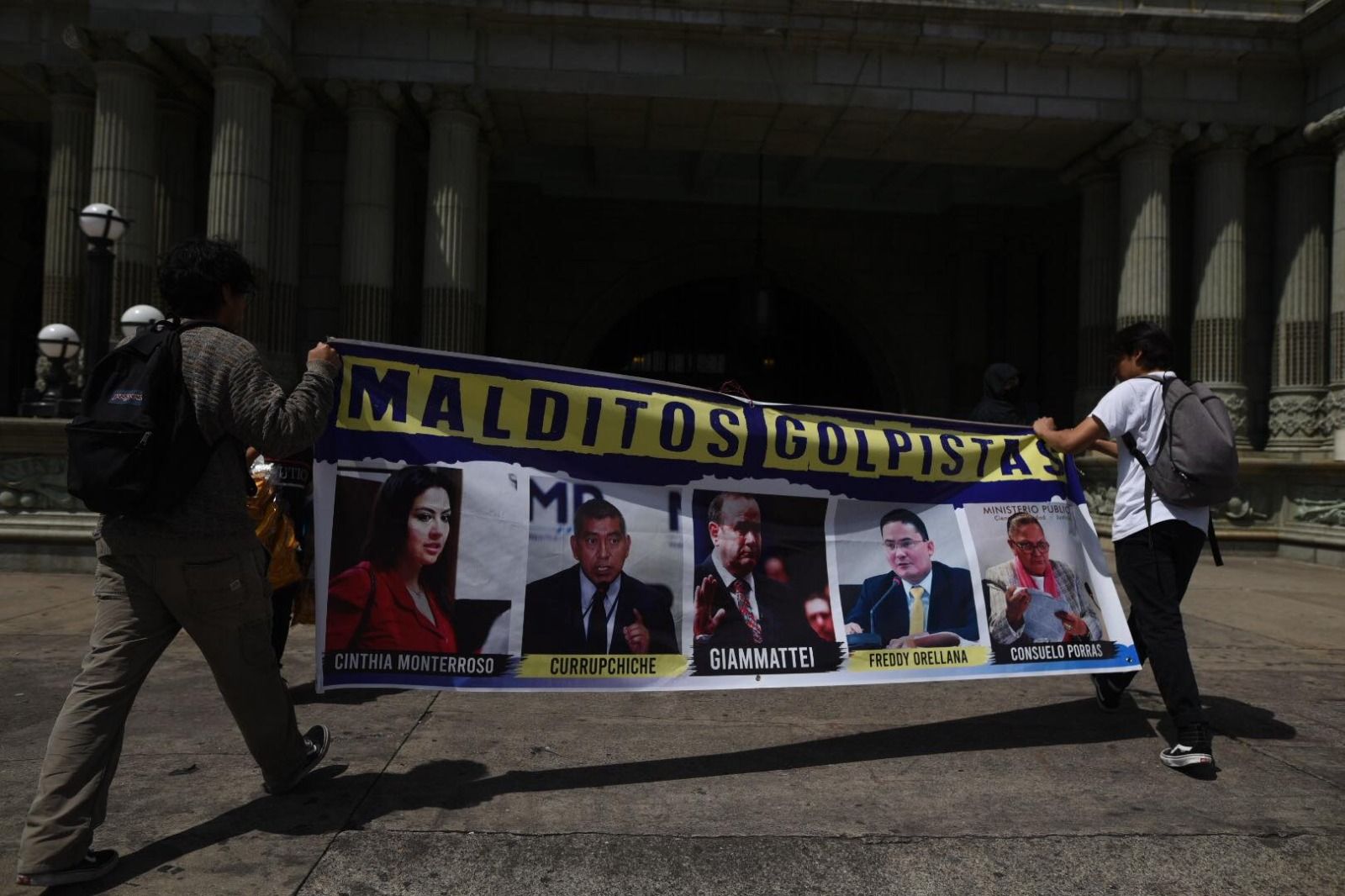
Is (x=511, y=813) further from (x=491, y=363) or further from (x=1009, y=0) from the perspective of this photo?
(x=1009, y=0)

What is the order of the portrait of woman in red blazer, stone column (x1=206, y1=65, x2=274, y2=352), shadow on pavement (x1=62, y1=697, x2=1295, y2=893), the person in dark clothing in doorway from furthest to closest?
stone column (x1=206, y1=65, x2=274, y2=352)
the person in dark clothing in doorway
the portrait of woman in red blazer
shadow on pavement (x1=62, y1=697, x2=1295, y2=893)

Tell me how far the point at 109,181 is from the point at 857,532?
33.4 feet

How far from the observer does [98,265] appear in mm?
9617

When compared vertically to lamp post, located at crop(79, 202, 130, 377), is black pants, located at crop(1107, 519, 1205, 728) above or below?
below

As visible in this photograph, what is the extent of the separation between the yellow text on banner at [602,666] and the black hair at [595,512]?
52 centimetres

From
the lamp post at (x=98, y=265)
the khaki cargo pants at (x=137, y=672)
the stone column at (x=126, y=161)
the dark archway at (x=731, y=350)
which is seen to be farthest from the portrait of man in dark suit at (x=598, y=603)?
the dark archway at (x=731, y=350)

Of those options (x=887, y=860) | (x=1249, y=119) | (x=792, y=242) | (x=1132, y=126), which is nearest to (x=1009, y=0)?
(x=1132, y=126)

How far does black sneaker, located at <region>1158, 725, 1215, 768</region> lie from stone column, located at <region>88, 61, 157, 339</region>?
10.9 m

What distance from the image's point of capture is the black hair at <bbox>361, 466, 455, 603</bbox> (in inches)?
150

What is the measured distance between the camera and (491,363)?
402cm

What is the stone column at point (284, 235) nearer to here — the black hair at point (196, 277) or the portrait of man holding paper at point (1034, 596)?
the black hair at point (196, 277)

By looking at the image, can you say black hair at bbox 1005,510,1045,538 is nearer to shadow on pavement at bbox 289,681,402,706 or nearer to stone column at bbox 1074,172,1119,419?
shadow on pavement at bbox 289,681,402,706

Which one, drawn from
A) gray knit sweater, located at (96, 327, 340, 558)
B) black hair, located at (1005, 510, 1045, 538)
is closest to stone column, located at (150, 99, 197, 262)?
gray knit sweater, located at (96, 327, 340, 558)

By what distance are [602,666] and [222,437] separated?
169cm
